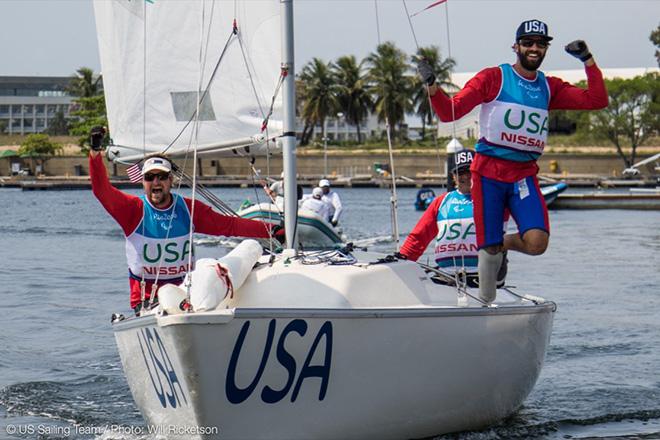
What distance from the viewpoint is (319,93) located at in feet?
349

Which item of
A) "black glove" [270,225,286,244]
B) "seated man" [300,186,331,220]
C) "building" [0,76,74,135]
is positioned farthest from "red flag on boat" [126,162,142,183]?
"building" [0,76,74,135]

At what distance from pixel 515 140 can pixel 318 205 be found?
742 inches

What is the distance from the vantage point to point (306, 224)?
25.3 metres

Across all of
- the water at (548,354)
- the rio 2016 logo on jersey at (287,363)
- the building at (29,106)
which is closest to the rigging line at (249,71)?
the water at (548,354)

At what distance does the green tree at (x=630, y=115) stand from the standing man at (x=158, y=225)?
297ft

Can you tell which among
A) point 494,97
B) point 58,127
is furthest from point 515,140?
point 58,127

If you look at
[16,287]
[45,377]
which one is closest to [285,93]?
[45,377]

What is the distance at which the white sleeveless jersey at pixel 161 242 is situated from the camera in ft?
29.4

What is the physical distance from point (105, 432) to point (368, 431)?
2.50 metres

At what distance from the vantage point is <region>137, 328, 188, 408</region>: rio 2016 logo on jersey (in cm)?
733

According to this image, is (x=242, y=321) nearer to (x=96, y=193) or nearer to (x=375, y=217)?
(x=96, y=193)

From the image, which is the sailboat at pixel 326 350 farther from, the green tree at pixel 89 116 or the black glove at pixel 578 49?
the green tree at pixel 89 116

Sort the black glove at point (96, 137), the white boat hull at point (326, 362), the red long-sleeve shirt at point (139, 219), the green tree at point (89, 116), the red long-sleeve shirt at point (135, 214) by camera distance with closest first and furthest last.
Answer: the white boat hull at point (326, 362) < the black glove at point (96, 137) < the red long-sleeve shirt at point (135, 214) < the red long-sleeve shirt at point (139, 219) < the green tree at point (89, 116)

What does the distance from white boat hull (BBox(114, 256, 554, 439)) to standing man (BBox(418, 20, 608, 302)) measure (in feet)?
1.92
